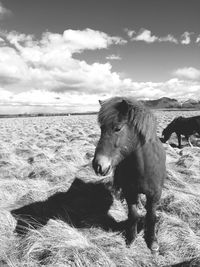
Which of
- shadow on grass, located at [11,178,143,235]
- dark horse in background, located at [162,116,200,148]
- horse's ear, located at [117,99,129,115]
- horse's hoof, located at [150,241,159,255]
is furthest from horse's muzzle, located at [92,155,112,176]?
dark horse in background, located at [162,116,200,148]

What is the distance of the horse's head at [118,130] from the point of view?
3262 mm

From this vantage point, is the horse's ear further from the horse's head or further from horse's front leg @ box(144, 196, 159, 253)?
horse's front leg @ box(144, 196, 159, 253)

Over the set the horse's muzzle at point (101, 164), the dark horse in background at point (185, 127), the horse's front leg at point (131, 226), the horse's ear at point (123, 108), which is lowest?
the horse's front leg at point (131, 226)

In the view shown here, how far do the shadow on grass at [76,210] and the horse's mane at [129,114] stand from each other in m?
2.25

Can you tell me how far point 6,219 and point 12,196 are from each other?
166 cm

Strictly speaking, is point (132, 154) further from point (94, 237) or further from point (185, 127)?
point (185, 127)

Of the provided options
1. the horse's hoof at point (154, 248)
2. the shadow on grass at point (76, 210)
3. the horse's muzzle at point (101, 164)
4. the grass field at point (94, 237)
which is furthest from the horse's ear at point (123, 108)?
the shadow on grass at point (76, 210)

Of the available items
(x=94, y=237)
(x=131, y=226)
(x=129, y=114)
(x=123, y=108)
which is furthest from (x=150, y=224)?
(x=123, y=108)

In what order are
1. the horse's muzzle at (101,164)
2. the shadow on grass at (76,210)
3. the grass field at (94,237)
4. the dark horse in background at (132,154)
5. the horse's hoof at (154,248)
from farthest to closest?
1. the shadow on grass at (76,210)
2. the horse's hoof at (154,248)
3. the grass field at (94,237)
4. the dark horse in background at (132,154)
5. the horse's muzzle at (101,164)

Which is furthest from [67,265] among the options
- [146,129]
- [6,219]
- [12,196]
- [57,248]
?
[12,196]

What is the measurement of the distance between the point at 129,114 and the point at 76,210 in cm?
297

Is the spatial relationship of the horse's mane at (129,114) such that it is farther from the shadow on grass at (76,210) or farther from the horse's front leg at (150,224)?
the shadow on grass at (76,210)

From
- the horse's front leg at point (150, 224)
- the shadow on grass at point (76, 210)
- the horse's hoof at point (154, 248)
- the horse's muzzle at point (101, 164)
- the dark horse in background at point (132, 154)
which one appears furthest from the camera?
the shadow on grass at point (76, 210)

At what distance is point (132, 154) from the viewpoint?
377 centimetres
